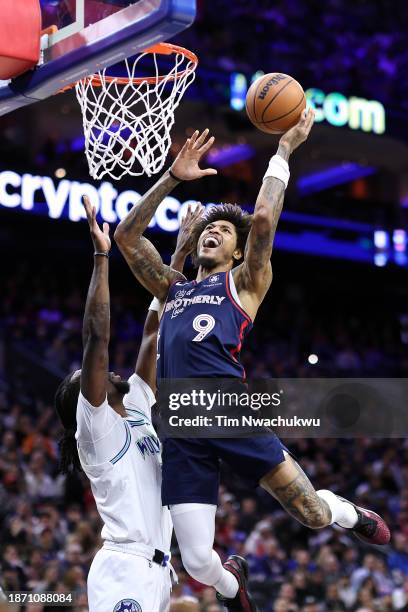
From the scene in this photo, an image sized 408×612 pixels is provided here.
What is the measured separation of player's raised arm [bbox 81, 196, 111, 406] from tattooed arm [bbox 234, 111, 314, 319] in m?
0.70

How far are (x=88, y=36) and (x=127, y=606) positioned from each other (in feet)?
8.66

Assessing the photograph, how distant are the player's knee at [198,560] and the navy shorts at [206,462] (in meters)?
0.22

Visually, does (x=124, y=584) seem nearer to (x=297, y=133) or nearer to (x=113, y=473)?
(x=113, y=473)

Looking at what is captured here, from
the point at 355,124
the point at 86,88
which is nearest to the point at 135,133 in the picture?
the point at 86,88

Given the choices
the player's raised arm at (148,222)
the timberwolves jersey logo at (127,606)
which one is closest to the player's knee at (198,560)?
the timberwolves jersey logo at (127,606)

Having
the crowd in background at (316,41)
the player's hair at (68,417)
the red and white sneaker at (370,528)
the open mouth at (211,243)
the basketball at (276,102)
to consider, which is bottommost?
the red and white sneaker at (370,528)

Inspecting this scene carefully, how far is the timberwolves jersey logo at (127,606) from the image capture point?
4492 mm

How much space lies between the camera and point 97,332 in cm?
456

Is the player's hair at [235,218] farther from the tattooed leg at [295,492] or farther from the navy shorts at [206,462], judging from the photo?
the tattooed leg at [295,492]

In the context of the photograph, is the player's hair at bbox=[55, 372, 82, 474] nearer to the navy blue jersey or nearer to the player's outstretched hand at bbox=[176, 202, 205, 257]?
the navy blue jersey

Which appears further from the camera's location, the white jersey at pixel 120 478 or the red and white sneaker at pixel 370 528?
the red and white sneaker at pixel 370 528

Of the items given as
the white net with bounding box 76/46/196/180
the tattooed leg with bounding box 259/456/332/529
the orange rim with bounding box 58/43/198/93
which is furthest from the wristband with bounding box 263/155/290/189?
the tattooed leg with bounding box 259/456/332/529

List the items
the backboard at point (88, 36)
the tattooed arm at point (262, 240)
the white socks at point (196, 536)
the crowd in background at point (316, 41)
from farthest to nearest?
the crowd in background at point (316, 41)
the tattooed arm at point (262, 240)
the white socks at point (196, 536)
the backboard at point (88, 36)

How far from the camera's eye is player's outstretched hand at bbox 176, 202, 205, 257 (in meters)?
5.45
